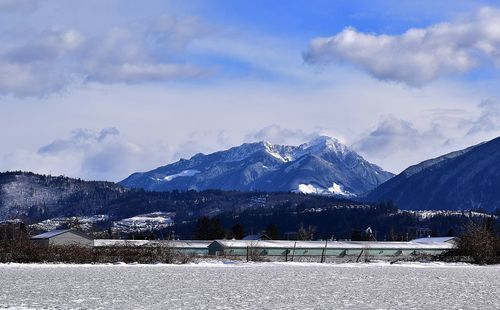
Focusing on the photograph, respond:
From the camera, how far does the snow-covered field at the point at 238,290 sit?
29141 millimetres

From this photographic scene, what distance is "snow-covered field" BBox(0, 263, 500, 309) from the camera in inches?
1147

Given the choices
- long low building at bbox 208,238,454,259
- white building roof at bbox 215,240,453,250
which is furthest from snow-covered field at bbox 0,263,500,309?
long low building at bbox 208,238,454,259

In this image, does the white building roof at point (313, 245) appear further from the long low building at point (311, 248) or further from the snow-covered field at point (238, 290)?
the snow-covered field at point (238, 290)

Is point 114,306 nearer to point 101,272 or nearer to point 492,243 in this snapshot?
point 101,272

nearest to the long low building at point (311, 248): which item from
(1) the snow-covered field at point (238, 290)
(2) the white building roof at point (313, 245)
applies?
(2) the white building roof at point (313, 245)

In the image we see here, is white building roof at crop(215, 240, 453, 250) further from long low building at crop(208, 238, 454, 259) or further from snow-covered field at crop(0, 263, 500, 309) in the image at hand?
snow-covered field at crop(0, 263, 500, 309)

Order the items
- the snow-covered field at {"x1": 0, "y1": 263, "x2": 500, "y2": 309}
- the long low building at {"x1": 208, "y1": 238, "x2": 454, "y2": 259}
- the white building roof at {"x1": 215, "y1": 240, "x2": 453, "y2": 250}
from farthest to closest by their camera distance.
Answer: the white building roof at {"x1": 215, "y1": 240, "x2": 453, "y2": 250}
the long low building at {"x1": 208, "y1": 238, "x2": 454, "y2": 259}
the snow-covered field at {"x1": 0, "y1": 263, "x2": 500, "y2": 309}

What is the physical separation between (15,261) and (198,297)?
95.2 feet

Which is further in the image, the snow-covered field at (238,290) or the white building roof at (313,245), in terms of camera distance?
the white building roof at (313,245)

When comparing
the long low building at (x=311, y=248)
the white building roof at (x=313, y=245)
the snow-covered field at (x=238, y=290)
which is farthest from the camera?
the white building roof at (x=313, y=245)

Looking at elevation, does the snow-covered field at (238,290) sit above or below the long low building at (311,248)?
below

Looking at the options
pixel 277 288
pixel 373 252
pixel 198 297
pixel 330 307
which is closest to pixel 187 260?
pixel 277 288

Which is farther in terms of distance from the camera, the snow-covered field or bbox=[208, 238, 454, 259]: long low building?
bbox=[208, 238, 454, 259]: long low building

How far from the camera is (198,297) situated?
31.6 meters
